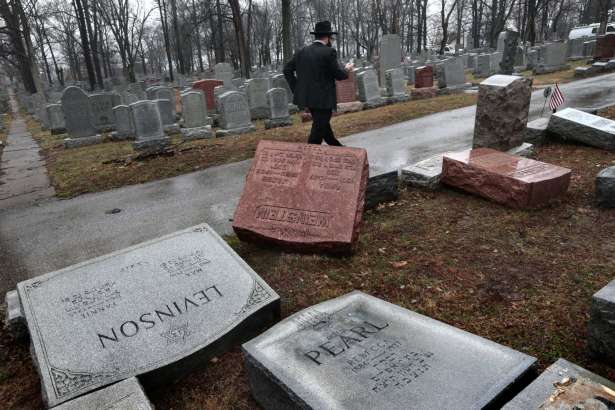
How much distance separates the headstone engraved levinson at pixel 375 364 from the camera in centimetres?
194

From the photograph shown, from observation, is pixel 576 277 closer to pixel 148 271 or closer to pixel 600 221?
pixel 600 221

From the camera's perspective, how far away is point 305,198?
418 centimetres

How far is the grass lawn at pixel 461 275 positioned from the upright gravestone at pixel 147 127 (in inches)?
255

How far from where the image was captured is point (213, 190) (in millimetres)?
6391

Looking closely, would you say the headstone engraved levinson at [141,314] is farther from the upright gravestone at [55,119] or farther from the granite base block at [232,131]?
the upright gravestone at [55,119]

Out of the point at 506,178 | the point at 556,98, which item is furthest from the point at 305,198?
the point at 556,98

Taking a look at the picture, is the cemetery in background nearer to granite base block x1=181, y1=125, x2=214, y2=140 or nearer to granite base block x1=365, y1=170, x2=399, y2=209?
granite base block x1=365, y1=170, x2=399, y2=209

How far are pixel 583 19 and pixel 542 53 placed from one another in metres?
36.9

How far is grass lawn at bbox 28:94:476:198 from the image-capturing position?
7.48 meters

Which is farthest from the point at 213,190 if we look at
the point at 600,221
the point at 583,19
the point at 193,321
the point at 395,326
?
the point at 583,19

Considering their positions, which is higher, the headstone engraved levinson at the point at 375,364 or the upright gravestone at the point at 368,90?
the upright gravestone at the point at 368,90

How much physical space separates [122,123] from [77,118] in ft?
3.88

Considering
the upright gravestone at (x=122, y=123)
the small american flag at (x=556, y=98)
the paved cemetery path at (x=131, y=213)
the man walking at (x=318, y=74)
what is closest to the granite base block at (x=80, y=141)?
the upright gravestone at (x=122, y=123)

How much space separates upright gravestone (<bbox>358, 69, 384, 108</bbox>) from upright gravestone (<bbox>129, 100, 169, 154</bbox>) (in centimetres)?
691
